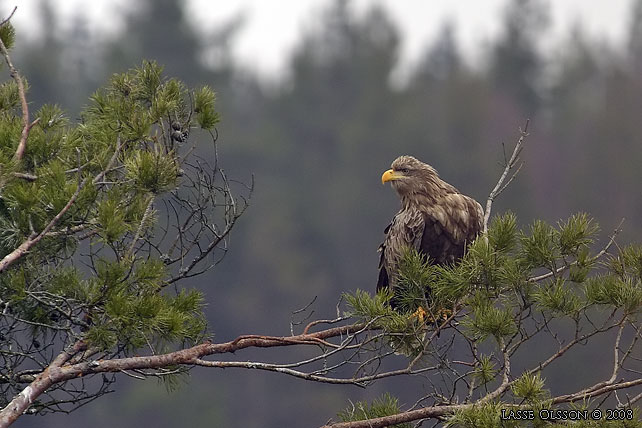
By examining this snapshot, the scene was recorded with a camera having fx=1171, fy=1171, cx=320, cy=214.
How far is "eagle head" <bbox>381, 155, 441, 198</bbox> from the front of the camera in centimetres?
770

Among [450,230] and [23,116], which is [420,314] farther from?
[450,230]

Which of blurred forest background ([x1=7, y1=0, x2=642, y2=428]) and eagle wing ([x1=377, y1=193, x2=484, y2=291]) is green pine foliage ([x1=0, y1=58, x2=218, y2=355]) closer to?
eagle wing ([x1=377, y1=193, x2=484, y2=291])

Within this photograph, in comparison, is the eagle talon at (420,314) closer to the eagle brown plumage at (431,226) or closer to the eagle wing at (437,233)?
the eagle brown plumage at (431,226)

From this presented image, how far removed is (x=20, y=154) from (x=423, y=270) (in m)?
1.87

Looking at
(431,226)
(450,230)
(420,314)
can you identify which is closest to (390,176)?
(431,226)

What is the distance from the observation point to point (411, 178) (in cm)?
776

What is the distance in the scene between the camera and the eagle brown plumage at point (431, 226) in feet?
23.8

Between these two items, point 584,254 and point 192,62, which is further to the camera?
point 192,62

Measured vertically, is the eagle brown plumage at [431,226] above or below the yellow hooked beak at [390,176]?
below

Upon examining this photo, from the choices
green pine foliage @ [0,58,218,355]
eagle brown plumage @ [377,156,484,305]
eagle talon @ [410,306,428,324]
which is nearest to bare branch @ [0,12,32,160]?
green pine foliage @ [0,58,218,355]

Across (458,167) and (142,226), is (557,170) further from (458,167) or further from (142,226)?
(142,226)

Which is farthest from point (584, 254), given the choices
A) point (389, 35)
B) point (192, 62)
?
point (389, 35)

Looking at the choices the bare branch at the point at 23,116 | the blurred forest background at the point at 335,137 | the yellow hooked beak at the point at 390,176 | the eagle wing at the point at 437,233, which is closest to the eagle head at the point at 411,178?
the yellow hooked beak at the point at 390,176

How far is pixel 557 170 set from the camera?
42.2m
